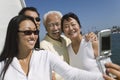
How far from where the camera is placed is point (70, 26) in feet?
16.0

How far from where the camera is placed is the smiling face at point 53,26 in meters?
5.02

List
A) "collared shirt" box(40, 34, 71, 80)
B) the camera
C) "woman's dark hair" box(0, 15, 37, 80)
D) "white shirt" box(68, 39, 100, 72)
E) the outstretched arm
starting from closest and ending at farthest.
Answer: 1. the outstretched arm
2. the camera
3. "woman's dark hair" box(0, 15, 37, 80)
4. "white shirt" box(68, 39, 100, 72)
5. "collared shirt" box(40, 34, 71, 80)

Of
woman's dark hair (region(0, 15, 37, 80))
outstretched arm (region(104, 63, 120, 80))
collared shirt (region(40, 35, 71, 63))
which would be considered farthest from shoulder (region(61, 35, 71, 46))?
outstretched arm (region(104, 63, 120, 80))

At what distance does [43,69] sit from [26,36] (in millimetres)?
468

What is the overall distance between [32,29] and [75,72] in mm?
754

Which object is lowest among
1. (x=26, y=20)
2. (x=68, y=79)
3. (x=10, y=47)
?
(x=68, y=79)

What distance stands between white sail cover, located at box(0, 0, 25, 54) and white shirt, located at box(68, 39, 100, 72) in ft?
3.62

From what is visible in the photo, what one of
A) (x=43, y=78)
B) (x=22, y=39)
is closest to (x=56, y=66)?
(x=43, y=78)

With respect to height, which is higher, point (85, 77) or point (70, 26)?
point (70, 26)

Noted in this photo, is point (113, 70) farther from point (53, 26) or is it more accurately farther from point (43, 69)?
point (53, 26)

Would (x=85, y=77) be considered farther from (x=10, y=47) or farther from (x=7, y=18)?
(x=7, y=18)

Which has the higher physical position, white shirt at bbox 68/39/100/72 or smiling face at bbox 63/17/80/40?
smiling face at bbox 63/17/80/40

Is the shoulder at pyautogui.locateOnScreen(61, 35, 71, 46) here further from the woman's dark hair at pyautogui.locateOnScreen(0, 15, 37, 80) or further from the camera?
the camera

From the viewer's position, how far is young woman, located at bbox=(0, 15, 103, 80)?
4105 mm
